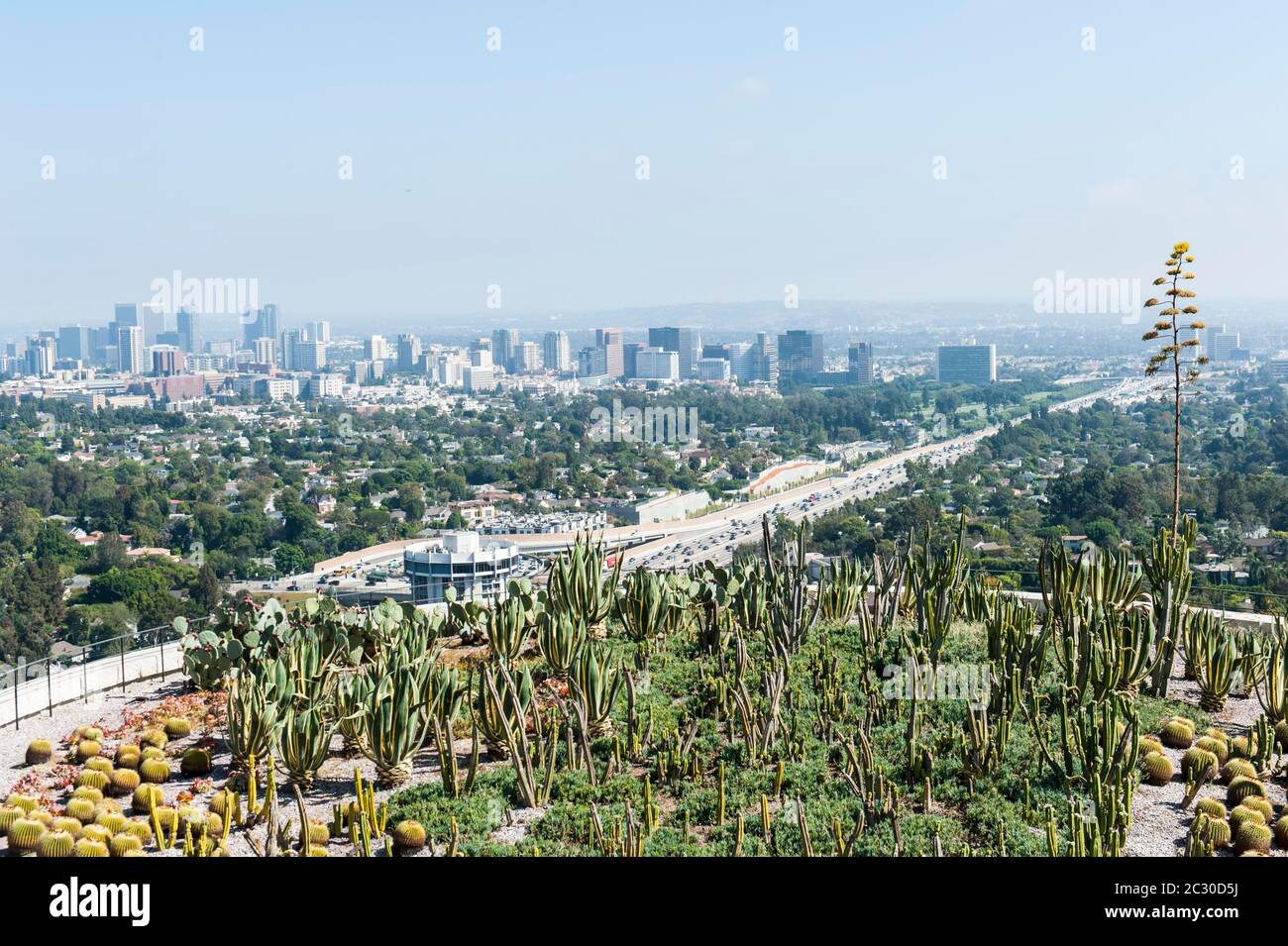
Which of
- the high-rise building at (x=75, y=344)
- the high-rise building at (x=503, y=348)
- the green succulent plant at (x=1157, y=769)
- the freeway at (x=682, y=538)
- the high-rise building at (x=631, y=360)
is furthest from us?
the high-rise building at (x=75, y=344)

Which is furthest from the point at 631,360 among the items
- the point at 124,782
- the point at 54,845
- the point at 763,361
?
the point at 54,845

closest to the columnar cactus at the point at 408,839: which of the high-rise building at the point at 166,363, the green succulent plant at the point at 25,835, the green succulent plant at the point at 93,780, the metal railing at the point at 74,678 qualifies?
the green succulent plant at the point at 25,835

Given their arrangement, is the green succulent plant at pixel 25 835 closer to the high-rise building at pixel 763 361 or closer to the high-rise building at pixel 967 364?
the high-rise building at pixel 967 364

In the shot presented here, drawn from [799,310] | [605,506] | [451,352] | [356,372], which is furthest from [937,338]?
[605,506]

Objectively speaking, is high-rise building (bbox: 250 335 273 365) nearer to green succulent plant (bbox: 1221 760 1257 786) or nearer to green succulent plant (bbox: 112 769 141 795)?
green succulent plant (bbox: 112 769 141 795)

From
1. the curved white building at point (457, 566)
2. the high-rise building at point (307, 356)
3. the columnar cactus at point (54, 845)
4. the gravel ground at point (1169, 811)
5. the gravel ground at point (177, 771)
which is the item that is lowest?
the curved white building at point (457, 566)

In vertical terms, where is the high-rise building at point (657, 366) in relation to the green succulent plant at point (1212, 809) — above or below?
above

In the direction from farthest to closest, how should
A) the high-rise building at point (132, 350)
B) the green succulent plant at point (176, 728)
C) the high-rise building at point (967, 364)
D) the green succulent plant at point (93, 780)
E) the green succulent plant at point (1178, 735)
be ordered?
1. the high-rise building at point (132, 350)
2. the high-rise building at point (967, 364)
3. the green succulent plant at point (176, 728)
4. the green succulent plant at point (1178, 735)
5. the green succulent plant at point (93, 780)
